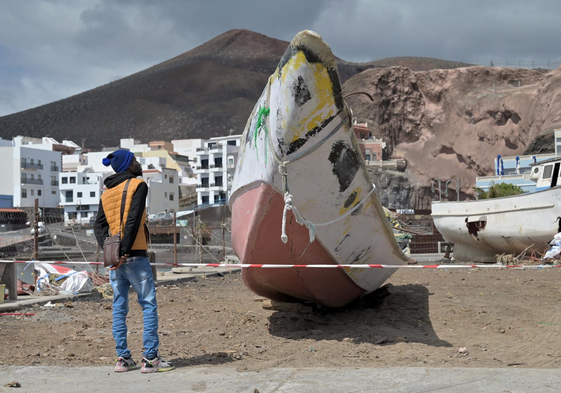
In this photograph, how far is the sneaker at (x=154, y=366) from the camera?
14.9ft

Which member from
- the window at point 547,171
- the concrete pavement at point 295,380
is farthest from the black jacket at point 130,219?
the window at point 547,171

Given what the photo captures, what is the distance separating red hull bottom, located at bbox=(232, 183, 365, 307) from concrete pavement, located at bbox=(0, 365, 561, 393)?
181cm

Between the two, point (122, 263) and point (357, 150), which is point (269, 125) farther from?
point (122, 263)

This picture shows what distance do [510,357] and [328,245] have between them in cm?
213

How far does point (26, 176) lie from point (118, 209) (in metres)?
65.5

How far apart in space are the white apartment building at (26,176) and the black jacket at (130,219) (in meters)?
64.4

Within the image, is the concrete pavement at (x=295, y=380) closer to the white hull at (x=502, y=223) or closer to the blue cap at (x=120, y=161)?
the blue cap at (x=120, y=161)

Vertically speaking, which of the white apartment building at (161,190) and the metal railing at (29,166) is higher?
the metal railing at (29,166)

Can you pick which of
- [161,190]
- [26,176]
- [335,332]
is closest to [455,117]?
[161,190]

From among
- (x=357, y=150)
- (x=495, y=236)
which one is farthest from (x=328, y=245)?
(x=495, y=236)

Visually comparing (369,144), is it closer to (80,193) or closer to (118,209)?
(80,193)

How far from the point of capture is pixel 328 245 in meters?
6.32

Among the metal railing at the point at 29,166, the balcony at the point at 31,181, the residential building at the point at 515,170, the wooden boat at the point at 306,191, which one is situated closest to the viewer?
the wooden boat at the point at 306,191

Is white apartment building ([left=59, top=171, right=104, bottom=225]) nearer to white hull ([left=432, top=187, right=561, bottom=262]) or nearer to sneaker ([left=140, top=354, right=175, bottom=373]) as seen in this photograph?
white hull ([left=432, top=187, right=561, bottom=262])
